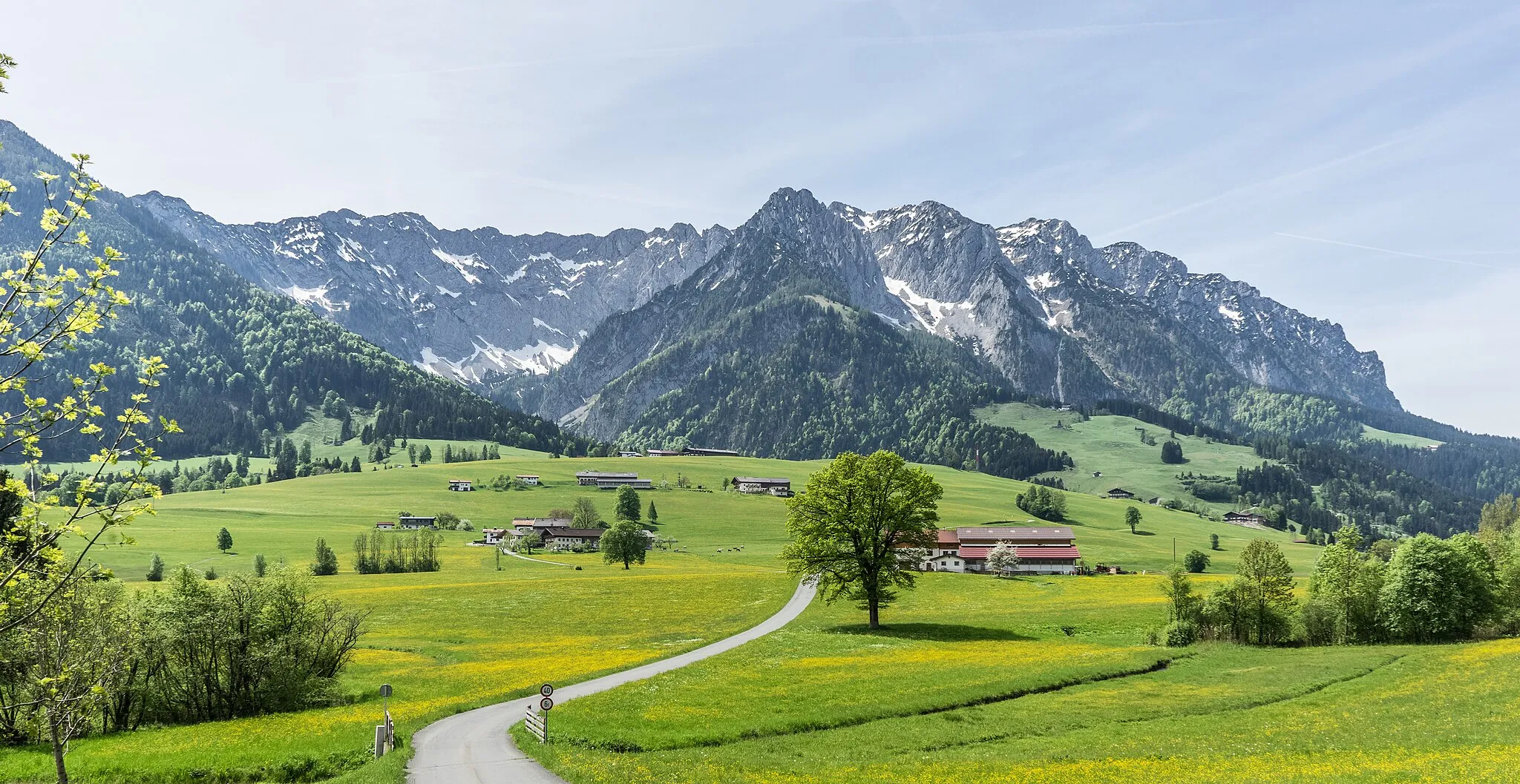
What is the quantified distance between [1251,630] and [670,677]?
50713 mm

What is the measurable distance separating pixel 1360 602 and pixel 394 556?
13623 cm

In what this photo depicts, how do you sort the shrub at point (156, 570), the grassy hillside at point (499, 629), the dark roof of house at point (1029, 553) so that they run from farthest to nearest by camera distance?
1. the dark roof of house at point (1029, 553)
2. the shrub at point (156, 570)
3. the grassy hillside at point (499, 629)

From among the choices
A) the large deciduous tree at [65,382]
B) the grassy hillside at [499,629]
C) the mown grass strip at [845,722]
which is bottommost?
the grassy hillside at [499,629]

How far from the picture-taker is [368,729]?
41.4 m

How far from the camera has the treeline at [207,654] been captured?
4494 cm

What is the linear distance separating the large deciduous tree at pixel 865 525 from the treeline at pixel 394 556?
91500 mm

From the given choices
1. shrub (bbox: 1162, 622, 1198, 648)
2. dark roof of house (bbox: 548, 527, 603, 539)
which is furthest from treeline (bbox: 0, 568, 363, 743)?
dark roof of house (bbox: 548, 527, 603, 539)

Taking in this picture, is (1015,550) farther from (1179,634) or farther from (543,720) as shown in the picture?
(543,720)

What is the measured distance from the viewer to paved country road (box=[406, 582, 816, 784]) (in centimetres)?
3072

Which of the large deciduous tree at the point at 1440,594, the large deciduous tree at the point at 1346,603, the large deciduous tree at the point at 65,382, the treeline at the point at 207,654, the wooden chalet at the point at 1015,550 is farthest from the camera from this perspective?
the wooden chalet at the point at 1015,550

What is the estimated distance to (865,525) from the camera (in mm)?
75250

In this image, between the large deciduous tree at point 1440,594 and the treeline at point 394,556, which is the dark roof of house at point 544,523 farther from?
→ the large deciduous tree at point 1440,594

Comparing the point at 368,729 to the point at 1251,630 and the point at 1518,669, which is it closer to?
the point at 1518,669

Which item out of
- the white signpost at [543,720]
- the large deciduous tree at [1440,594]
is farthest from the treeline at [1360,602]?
the white signpost at [543,720]
